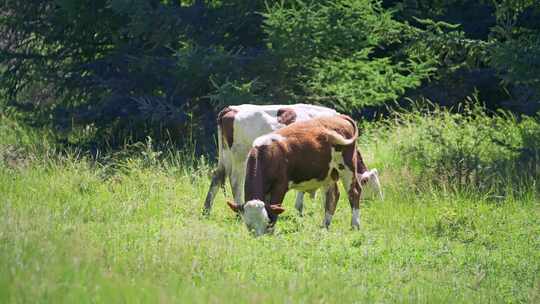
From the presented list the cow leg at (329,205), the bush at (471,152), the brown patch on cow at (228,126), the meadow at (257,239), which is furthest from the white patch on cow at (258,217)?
the bush at (471,152)

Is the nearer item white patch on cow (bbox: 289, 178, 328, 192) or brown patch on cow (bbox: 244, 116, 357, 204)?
brown patch on cow (bbox: 244, 116, 357, 204)

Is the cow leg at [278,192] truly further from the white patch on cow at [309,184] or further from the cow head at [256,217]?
the cow head at [256,217]

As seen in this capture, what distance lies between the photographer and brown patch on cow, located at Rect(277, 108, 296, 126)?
12477 millimetres

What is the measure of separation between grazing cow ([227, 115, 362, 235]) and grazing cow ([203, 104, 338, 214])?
2.47 ft

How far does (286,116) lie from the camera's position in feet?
41.1

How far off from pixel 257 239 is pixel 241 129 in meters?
2.67

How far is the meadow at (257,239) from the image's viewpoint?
717 centimetres

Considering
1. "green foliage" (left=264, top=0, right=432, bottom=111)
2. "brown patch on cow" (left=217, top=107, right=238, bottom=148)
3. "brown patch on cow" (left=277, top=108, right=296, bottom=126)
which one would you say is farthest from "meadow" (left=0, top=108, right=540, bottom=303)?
"brown patch on cow" (left=277, top=108, right=296, bottom=126)

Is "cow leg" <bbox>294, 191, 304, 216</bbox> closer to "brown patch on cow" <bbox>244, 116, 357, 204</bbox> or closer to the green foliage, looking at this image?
"brown patch on cow" <bbox>244, 116, 357, 204</bbox>

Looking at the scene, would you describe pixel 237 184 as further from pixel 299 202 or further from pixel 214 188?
pixel 299 202

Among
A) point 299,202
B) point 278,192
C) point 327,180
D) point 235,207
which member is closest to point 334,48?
point 299,202

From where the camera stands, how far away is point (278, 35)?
15.2 meters

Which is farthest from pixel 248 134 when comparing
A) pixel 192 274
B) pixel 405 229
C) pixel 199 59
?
pixel 192 274

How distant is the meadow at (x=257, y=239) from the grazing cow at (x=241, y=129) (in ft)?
1.39
